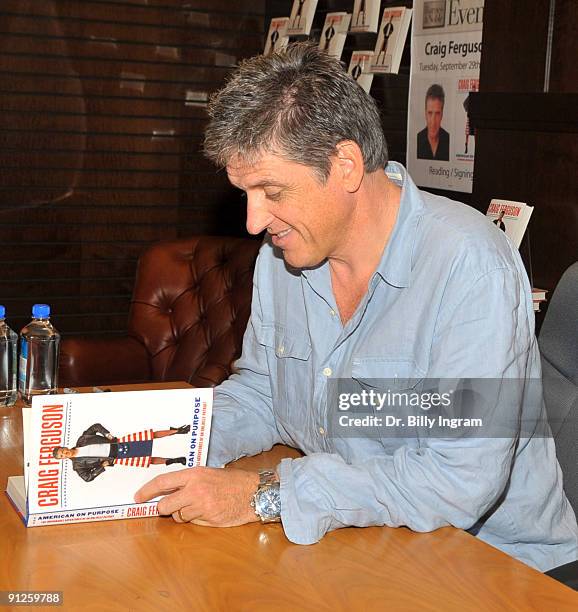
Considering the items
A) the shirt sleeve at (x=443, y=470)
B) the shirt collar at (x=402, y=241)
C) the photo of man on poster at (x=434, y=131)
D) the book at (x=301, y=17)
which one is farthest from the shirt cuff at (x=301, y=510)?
the book at (x=301, y=17)

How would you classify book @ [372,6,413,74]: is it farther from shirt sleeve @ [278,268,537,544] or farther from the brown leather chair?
shirt sleeve @ [278,268,537,544]

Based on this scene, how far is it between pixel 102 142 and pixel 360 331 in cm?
277

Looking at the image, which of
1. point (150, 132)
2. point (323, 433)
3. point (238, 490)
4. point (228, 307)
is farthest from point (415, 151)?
point (238, 490)

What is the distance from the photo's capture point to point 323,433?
75.7 inches

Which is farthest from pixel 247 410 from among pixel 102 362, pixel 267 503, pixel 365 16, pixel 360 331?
pixel 365 16

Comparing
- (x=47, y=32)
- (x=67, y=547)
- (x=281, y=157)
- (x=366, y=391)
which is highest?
(x=47, y=32)

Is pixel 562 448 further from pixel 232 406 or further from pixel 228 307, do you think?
pixel 228 307

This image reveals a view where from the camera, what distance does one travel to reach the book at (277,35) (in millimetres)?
4121

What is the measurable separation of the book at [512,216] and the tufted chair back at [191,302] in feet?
3.33

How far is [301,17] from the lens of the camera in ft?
13.2

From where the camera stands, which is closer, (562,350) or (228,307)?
(562,350)

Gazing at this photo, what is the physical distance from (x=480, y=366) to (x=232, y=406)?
0.61 metres

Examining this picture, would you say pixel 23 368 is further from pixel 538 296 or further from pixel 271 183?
pixel 538 296

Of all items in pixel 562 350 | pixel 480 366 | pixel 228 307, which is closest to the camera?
pixel 480 366
